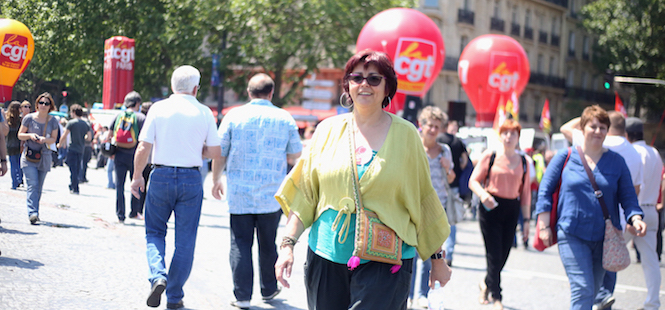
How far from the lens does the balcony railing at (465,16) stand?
4856 cm

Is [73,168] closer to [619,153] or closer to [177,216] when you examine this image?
[177,216]

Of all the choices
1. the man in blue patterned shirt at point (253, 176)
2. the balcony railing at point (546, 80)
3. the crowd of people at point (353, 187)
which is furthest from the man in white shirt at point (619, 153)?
the balcony railing at point (546, 80)

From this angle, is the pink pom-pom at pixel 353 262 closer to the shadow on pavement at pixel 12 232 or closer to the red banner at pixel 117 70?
the shadow on pavement at pixel 12 232

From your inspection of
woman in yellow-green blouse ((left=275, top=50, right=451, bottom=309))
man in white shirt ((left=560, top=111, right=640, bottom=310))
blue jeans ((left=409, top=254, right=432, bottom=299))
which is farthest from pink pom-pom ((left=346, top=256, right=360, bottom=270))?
man in white shirt ((left=560, top=111, right=640, bottom=310))

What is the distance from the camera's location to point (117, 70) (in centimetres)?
962

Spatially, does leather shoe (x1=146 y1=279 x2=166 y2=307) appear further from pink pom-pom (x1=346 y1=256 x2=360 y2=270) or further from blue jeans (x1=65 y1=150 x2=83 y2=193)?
blue jeans (x1=65 y1=150 x2=83 y2=193)

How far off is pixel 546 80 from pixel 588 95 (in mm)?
7201

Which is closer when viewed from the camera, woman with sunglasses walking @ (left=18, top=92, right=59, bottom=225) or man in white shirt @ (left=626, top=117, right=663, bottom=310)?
man in white shirt @ (left=626, top=117, right=663, bottom=310)

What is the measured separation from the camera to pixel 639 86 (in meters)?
50.4

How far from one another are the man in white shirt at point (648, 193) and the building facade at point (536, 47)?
38.2 m

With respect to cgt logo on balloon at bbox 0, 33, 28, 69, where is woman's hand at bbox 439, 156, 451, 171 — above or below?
below

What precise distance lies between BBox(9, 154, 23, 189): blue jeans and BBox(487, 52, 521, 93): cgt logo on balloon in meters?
15.6

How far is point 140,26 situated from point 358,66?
26.9 feet

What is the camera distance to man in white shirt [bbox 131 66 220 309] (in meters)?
5.59
